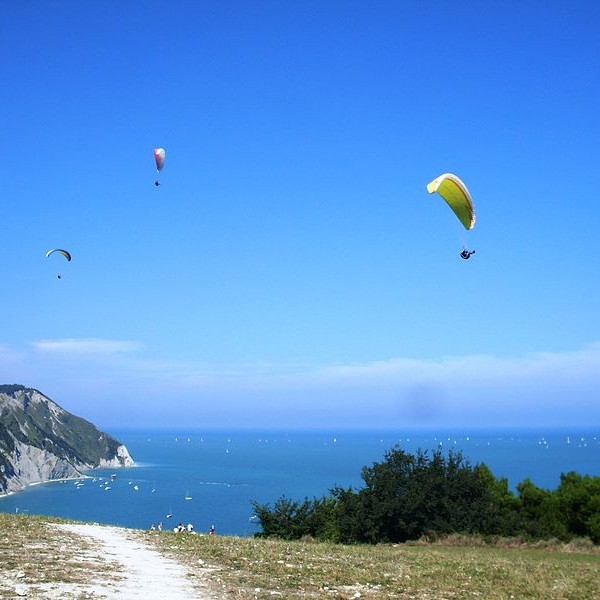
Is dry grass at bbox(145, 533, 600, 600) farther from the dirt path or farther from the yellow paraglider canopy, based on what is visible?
the yellow paraglider canopy

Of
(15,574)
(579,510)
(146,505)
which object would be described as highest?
(15,574)

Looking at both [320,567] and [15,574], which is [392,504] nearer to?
[320,567]

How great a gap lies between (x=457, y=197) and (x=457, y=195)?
11 cm

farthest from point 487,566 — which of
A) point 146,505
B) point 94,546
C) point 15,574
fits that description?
point 146,505

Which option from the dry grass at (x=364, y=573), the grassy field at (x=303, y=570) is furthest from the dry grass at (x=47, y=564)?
the dry grass at (x=364, y=573)

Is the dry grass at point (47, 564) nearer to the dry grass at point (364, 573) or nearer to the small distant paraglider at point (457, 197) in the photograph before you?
the dry grass at point (364, 573)

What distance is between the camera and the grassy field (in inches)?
539

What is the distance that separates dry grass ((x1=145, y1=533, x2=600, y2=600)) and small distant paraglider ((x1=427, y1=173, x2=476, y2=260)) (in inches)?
406

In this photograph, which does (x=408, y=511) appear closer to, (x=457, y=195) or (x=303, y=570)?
(x=457, y=195)

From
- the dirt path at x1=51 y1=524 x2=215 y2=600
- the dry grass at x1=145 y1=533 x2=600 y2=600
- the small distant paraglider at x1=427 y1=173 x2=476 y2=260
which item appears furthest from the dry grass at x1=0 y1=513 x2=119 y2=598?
the small distant paraglider at x1=427 y1=173 x2=476 y2=260

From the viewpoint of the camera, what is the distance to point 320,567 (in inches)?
655

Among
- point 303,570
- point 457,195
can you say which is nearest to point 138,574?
point 303,570

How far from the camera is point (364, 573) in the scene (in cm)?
1602

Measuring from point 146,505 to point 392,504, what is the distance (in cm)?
15525
